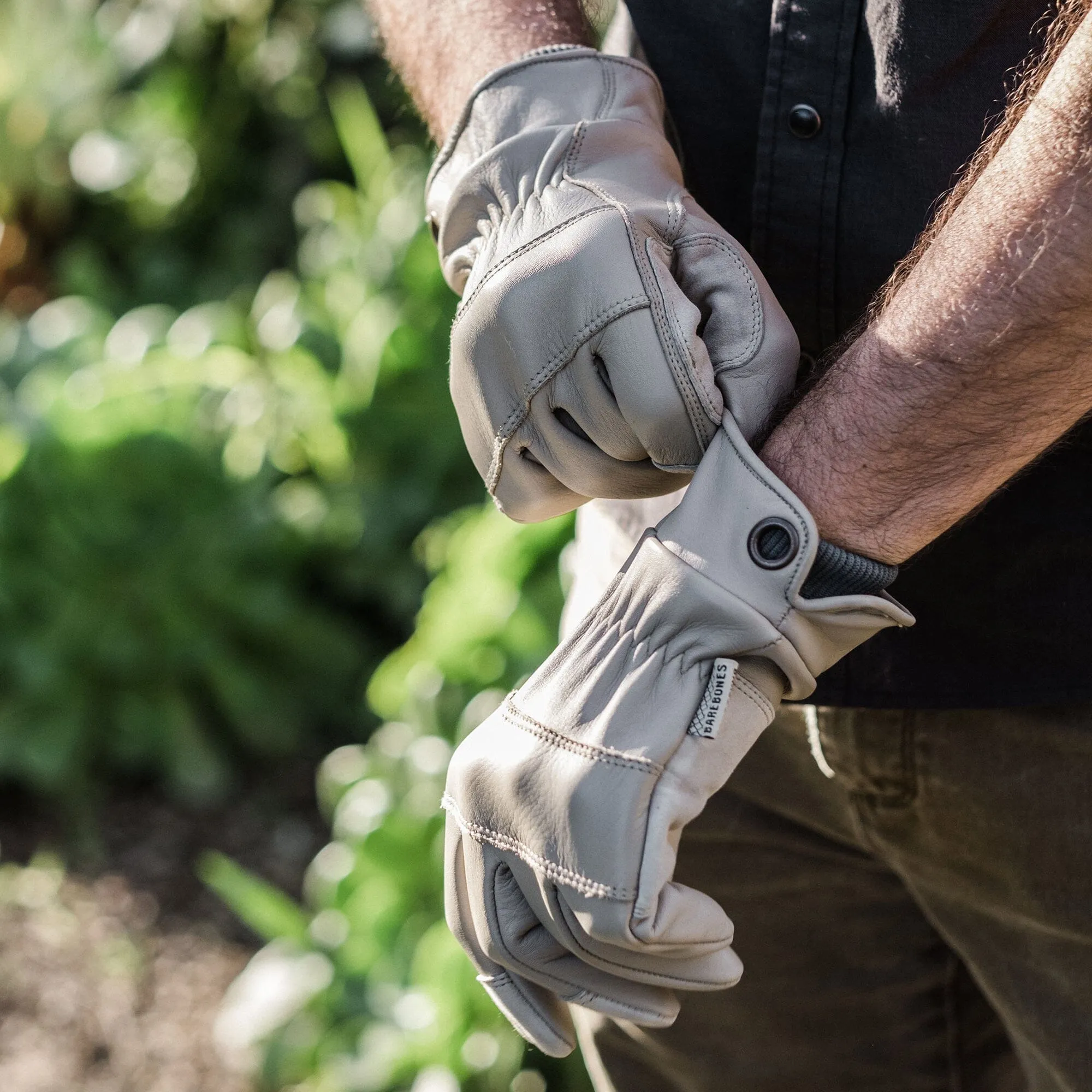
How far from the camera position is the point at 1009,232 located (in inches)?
30.3

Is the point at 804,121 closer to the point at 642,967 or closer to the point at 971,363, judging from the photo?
the point at 971,363

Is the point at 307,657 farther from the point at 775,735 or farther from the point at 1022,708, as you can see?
the point at 1022,708

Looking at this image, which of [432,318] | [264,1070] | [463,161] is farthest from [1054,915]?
[432,318]

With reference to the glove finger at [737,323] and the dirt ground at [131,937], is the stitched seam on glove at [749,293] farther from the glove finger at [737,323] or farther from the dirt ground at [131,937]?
the dirt ground at [131,937]

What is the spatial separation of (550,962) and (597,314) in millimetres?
434

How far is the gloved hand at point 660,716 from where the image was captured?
0.82 m

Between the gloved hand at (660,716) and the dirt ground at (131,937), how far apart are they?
1532 mm

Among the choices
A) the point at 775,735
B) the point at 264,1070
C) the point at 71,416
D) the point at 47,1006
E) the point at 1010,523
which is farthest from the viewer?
the point at 71,416

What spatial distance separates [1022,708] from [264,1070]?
4.90 ft

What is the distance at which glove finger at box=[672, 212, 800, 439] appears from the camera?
89 centimetres

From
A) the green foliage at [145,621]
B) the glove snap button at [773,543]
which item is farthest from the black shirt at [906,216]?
the green foliage at [145,621]

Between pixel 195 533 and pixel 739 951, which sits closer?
pixel 739 951

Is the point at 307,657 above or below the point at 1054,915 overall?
below

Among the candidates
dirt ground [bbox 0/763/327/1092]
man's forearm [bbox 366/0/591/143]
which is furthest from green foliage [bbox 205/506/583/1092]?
man's forearm [bbox 366/0/591/143]
